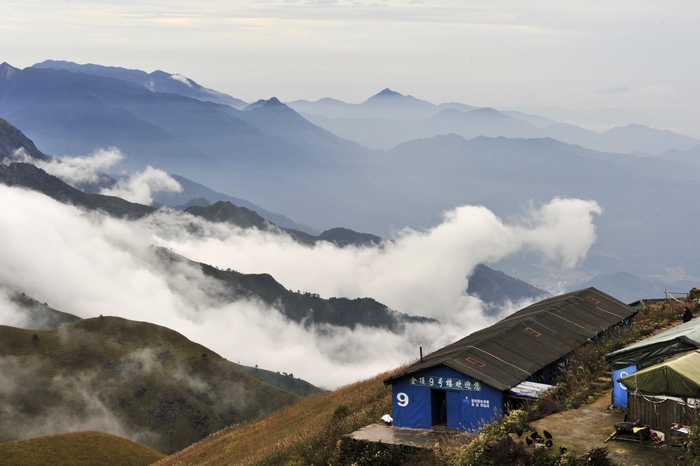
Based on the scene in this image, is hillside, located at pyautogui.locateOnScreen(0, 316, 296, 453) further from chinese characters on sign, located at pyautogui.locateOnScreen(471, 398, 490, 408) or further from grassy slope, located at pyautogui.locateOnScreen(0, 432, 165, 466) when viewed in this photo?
chinese characters on sign, located at pyautogui.locateOnScreen(471, 398, 490, 408)

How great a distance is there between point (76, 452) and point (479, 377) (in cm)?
6518

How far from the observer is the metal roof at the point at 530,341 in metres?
37.6

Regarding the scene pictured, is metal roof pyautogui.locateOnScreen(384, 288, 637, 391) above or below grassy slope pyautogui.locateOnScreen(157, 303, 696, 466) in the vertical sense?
above

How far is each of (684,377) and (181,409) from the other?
150 metres

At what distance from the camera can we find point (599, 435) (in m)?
29.3

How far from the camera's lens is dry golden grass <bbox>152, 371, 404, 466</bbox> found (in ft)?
132

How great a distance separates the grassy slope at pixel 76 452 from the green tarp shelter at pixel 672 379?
7132cm

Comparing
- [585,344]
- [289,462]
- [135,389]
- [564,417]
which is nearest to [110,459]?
[289,462]

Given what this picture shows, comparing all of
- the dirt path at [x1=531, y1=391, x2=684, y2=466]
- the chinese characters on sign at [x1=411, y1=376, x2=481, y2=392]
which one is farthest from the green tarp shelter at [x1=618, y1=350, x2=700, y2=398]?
the chinese characters on sign at [x1=411, y1=376, x2=481, y2=392]

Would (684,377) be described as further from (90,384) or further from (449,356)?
(90,384)

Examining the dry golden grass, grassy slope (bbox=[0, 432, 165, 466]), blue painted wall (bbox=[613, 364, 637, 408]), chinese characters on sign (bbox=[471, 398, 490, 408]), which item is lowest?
grassy slope (bbox=[0, 432, 165, 466])

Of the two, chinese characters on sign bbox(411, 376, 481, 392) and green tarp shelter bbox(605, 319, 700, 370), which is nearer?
green tarp shelter bbox(605, 319, 700, 370)

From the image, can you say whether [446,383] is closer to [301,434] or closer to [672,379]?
[672,379]

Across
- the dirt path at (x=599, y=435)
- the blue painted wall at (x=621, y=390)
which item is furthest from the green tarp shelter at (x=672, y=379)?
the blue painted wall at (x=621, y=390)
